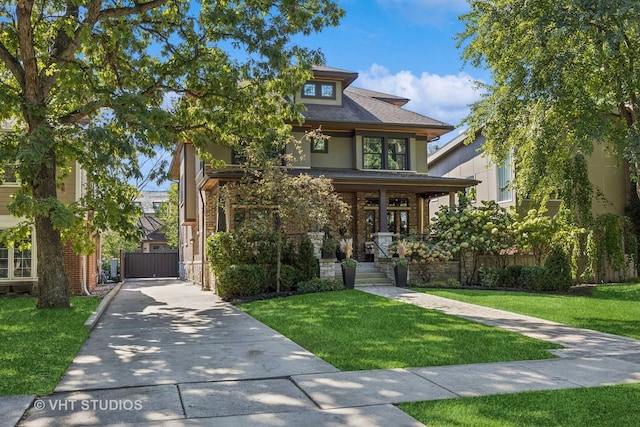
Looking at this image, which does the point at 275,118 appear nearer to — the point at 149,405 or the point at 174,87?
the point at 174,87

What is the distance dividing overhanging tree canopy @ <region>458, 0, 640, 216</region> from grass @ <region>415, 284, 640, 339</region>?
299 cm

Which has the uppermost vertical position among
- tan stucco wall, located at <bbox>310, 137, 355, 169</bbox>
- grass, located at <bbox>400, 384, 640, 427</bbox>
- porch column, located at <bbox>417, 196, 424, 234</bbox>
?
tan stucco wall, located at <bbox>310, 137, 355, 169</bbox>

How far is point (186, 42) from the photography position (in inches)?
566

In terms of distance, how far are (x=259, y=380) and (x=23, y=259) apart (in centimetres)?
1481

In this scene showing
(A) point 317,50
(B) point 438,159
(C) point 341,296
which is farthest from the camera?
(B) point 438,159

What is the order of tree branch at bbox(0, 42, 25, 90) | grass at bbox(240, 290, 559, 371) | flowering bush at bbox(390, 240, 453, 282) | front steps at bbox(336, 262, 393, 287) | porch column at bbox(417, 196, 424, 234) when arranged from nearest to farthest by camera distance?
grass at bbox(240, 290, 559, 371) < tree branch at bbox(0, 42, 25, 90) < flowering bush at bbox(390, 240, 453, 282) < front steps at bbox(336, 262, 393, 287) < porch column at bbox(417, 196, 424, 234)

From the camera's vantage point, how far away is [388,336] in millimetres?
8930

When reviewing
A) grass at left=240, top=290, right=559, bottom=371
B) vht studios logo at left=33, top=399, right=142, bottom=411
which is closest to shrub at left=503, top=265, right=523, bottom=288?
grass at left=240, top=290, right=559, bottom=371

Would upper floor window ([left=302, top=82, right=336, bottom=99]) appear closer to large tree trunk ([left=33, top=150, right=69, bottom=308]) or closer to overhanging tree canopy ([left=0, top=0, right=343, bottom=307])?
overhanging tree canopy ([left=0, top=0, right=343, bottom=307])

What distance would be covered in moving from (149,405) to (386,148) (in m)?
18.3

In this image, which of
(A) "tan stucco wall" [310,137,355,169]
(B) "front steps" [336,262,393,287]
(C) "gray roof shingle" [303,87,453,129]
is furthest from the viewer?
(A) "tan stucco wall" [310,137,355,169]

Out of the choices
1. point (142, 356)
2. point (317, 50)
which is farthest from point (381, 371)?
point (317, 50)

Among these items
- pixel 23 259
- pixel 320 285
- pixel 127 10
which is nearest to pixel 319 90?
pixel 320 285

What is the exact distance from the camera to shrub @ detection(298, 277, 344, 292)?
53.9ft
